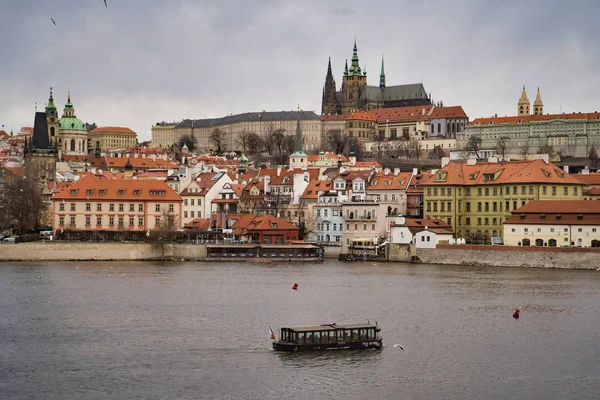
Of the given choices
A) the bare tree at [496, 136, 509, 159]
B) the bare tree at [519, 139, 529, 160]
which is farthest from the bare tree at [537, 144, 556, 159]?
the bare tree at [496, 136, 509, 159]

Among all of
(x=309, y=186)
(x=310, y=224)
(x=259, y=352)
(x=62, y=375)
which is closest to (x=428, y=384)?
(x=259, y=352)

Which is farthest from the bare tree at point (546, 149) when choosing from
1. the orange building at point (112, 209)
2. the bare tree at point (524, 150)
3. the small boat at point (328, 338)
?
the small boat at point (328, 338)

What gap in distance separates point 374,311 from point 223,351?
424 inches

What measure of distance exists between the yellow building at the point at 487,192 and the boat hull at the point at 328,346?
39091mm

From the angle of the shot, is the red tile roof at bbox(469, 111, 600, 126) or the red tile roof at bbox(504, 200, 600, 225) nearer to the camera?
the red tile roof at bbox(504, 200, 600, 225)

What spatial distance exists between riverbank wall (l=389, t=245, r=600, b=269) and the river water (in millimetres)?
2894

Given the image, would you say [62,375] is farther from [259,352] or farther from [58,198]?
[58,198]

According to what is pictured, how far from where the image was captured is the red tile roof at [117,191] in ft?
255

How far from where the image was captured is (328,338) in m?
35.1

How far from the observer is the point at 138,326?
39562 mm

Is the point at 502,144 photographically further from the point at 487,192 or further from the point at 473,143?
the point at 487,192

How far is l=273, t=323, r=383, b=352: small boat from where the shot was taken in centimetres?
3478

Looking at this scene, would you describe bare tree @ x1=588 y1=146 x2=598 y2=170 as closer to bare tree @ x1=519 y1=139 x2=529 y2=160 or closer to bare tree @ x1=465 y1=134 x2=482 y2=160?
bare tree @ x1=519 y1=139 x2=529 y2=160

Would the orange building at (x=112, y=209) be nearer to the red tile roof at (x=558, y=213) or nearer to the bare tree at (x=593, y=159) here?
the red tile roof at (x=558, y=213)
